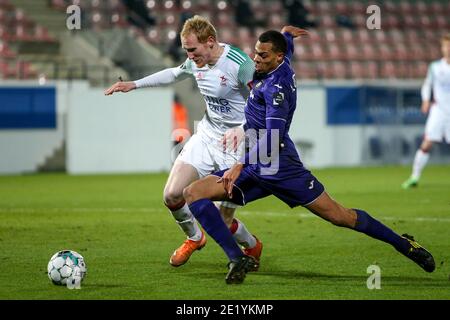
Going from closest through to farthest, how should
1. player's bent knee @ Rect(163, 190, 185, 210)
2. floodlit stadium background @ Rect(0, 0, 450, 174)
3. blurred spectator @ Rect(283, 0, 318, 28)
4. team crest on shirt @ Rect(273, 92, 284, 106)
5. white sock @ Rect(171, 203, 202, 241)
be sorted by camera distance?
team crest on shirt @ Rect(273, 92, 284, 106)
player's bent knee @ Rect(163, 190, 185, 210)
white sock @ Rect(171, 203, 202, 241)
floodlit stadium background @ Rect(0, 0, 450, 174)
blurred spectator @ Rect(283, 0, 318, 28)

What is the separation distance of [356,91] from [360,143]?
1.15 meters

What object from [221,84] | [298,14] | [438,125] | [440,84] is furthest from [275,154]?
[298,14]

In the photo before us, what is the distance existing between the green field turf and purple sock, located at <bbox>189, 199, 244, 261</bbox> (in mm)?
301

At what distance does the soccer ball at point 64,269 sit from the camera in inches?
281

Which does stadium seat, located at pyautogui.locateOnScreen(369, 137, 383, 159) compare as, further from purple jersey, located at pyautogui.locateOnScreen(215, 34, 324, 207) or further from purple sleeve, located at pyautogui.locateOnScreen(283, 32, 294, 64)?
purple jersey, located at pyautogui.locateOnScreen(215, 34, 324, 207)

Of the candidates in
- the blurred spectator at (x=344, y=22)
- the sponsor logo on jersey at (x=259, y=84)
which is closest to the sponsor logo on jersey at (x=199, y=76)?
the sponsor logo on jersey at (x=259, y=84)

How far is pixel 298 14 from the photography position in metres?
26.0

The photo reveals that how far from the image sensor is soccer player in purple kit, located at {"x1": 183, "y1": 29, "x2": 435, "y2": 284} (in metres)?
7.23

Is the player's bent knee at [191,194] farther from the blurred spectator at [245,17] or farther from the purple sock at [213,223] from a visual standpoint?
the blurred spectator at [245,17]

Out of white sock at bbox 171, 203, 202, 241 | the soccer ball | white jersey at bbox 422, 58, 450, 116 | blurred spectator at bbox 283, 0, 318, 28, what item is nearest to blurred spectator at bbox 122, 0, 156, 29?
blurred spectator at bbox 283, 0, 318, 28

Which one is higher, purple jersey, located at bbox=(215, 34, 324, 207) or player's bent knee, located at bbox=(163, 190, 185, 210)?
purple jersey, located at bbox=(215, 34, 324, 207)

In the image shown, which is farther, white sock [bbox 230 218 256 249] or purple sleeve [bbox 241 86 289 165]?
white sock [bbox 230 218 256 249]

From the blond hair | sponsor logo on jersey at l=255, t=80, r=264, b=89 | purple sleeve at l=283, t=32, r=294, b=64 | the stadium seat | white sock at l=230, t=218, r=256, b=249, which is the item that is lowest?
the stadium seat
